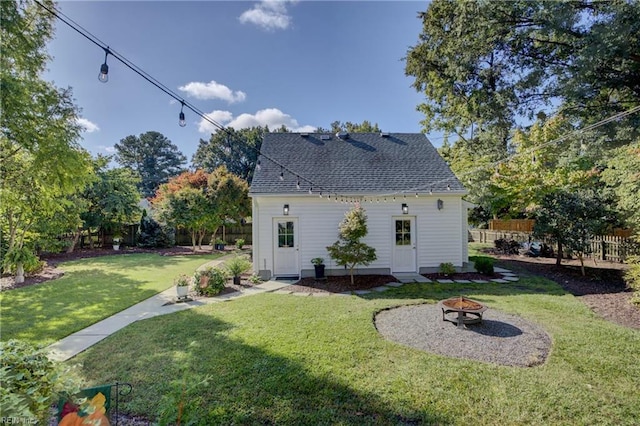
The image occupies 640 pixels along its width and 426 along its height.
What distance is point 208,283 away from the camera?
7.95m

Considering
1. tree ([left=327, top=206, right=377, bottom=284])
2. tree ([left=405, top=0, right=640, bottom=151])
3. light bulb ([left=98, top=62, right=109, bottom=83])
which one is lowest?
tree ([left=327, top=206, right=377, bottom=284])

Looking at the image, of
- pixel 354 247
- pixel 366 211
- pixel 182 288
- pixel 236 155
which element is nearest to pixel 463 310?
pixel 354 247

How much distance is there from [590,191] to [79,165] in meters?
15.5

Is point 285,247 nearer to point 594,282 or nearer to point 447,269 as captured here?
point 447,269

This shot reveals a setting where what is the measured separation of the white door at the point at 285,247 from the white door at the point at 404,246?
139 inches

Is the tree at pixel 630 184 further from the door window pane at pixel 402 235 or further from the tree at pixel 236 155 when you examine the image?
the tree at pixel 236 155

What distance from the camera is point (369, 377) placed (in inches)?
144

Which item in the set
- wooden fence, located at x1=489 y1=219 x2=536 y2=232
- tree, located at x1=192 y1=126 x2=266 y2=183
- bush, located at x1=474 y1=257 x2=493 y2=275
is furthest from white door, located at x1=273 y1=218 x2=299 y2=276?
tree, located at x1=192 y1=126 x2=266 y2=183

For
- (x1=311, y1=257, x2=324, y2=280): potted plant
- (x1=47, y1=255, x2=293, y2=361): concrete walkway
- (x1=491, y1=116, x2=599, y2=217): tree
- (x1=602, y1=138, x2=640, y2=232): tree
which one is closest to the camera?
(x1=47, y1=255, x2=293, y2=361): concrete walkway

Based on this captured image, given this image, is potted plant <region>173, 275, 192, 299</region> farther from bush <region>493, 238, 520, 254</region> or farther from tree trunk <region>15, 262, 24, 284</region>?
bush <region>493, 238, 520, 254</region>

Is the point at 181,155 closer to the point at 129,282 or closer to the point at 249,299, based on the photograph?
the point at 129,282

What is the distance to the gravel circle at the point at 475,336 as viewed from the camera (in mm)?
4289

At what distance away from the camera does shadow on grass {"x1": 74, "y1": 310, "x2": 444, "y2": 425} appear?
294 centimetres

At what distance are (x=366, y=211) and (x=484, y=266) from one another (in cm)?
438
